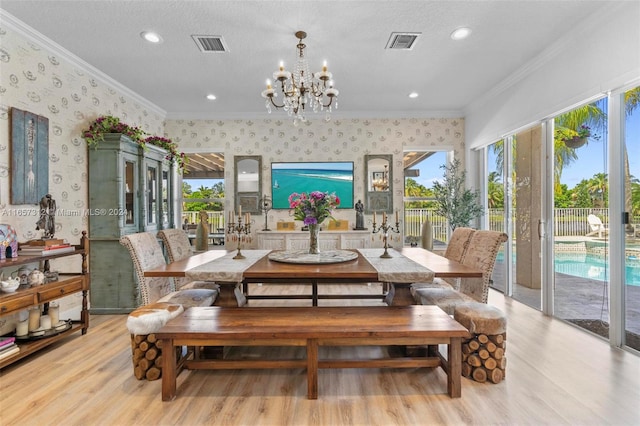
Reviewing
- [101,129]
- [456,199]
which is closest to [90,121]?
[101,129]

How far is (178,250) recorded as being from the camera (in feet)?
10.4

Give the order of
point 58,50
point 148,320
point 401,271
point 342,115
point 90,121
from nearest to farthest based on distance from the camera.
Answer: point 148,320
point 401,271
point 58,50
point 90,121
point 342,115

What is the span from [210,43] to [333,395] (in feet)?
10.6

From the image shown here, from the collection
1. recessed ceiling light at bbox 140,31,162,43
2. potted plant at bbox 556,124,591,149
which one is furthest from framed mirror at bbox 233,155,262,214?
potted plant at bbox 556,124,591,149

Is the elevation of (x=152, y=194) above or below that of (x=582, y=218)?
above

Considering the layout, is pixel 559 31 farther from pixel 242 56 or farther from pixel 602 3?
pixel 242 56

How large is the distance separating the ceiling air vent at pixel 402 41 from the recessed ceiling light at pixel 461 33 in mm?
332

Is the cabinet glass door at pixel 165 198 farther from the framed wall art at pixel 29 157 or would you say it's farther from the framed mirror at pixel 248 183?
the framed wall art at pixel 29 157

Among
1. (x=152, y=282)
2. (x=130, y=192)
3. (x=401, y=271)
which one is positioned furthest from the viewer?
(x=130, y=192)

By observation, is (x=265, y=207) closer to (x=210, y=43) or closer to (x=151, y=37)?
(x=210, y=43)

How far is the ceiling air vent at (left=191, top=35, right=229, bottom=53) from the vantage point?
3.03 meters

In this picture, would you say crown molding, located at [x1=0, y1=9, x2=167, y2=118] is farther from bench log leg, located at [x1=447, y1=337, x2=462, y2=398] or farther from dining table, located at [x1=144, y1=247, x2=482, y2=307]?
bench log leg, located at [x1=447, y1=337, x2=462, y2=398]

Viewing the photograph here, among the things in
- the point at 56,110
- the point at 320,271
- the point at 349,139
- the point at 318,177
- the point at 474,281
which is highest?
the point at 349,139

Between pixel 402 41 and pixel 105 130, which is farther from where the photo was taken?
pixel 105 130
